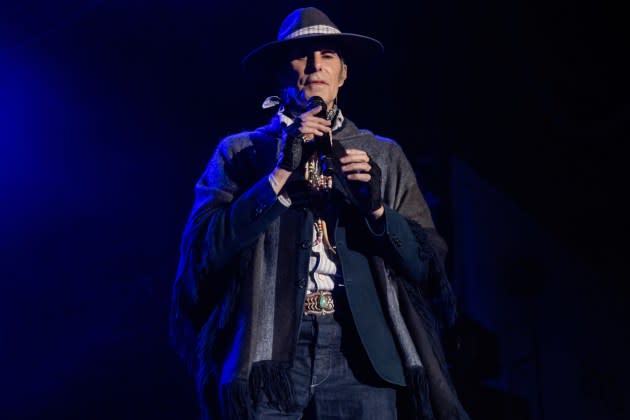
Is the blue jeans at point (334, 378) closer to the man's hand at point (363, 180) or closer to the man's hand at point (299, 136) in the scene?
the man's hand at point (363, 180)

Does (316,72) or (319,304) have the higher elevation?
(316,72)

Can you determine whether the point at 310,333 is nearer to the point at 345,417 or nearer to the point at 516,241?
the point at 345,417

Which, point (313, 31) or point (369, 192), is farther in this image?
point (313, 31)

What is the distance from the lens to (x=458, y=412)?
6.54 feet

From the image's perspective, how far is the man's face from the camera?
2413mm

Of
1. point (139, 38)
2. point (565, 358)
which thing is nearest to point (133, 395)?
point (139, 38)

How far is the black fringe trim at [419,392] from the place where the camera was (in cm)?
200

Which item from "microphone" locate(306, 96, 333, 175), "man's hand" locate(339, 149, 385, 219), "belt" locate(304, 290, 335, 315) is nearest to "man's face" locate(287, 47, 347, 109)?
"microphone" locate(306, 96, 333, 175)

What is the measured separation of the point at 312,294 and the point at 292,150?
0.42 meters

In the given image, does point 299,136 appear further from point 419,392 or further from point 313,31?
point 419,392

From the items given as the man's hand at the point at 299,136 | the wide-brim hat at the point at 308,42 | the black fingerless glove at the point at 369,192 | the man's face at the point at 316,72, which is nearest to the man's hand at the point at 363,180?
the black fingerless glove at the point at 369,192

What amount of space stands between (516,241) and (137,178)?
8.21ft

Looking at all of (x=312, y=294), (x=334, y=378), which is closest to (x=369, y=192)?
(x=312, y=294)

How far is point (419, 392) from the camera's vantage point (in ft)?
6.56
